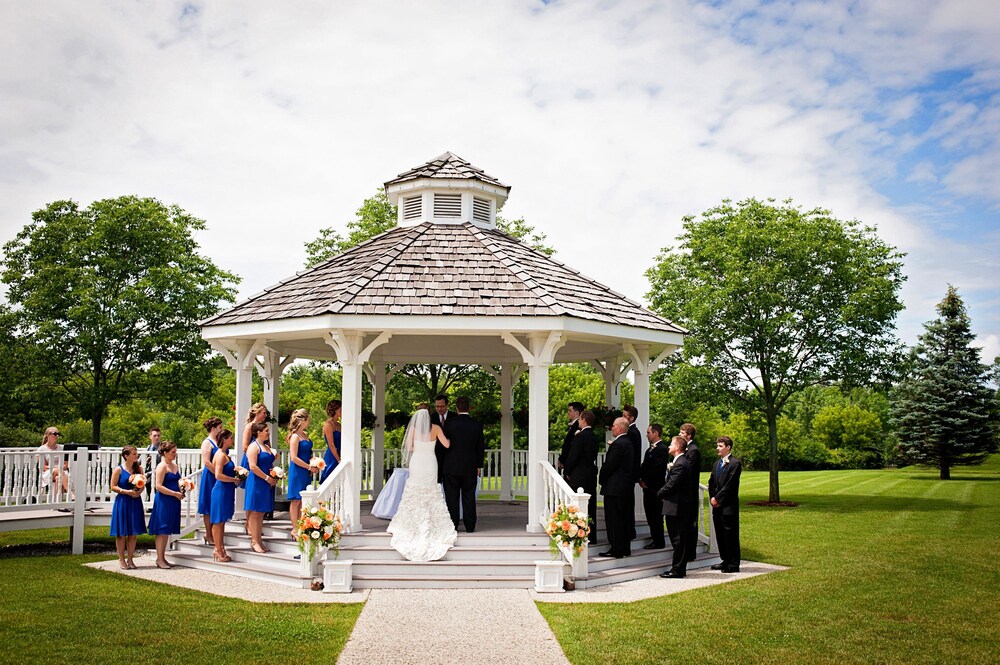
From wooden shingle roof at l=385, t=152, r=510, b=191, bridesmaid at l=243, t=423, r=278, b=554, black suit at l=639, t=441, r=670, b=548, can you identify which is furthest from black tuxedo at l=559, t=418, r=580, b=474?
wooden shingle roof at l=385, t=152, r=510, b=191

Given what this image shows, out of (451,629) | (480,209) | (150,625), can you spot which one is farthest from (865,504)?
(150,625)

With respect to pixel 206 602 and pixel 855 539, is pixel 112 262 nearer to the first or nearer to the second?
pixel 206 602

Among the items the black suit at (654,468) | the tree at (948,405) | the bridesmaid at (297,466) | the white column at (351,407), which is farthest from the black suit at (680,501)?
the tree at (948,405)

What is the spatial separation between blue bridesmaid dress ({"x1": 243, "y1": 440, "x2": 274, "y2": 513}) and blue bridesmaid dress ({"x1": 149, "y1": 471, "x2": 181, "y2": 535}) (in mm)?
1206

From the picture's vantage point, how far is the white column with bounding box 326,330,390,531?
35.4 ft

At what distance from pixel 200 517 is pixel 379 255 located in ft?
16.0

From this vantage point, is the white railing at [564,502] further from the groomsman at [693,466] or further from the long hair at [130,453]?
the long hair at [130,453]

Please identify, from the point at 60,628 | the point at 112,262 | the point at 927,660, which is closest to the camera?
the point at 927,660

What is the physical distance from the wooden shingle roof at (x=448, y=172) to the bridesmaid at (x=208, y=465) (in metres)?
5.76

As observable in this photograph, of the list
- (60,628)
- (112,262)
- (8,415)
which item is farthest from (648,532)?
(8,415)

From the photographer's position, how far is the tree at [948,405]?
115ft

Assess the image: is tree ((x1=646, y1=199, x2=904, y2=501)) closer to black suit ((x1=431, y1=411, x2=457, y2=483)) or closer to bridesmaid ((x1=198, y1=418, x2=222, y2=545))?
black suit ((x1=431, y1=411, x2=457, y2=483))

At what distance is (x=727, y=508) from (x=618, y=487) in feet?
5.49

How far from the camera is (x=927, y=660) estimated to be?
6754 millimetres
